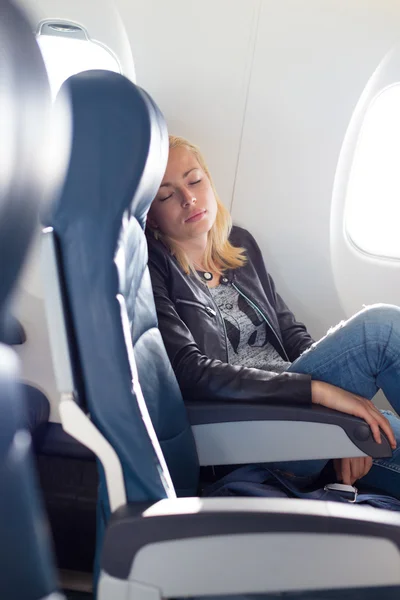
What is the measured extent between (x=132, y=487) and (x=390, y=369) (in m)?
0.86

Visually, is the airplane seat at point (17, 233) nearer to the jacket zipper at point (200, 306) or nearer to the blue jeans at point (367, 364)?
the blue jeans at point (367, 364)

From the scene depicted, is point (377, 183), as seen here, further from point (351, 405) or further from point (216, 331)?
point (351, 405)

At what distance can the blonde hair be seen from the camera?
204 cm

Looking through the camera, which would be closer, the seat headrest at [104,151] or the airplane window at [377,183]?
the seat headrest at [104,151]

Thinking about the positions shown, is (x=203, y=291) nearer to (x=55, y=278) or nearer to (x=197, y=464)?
(x=197, y=464)

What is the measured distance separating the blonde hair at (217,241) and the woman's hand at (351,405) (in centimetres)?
65

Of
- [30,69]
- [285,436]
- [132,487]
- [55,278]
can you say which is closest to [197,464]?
[285,436]

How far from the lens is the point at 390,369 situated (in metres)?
1.60

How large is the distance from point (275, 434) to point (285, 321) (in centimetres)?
76

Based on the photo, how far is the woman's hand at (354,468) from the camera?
1594mm

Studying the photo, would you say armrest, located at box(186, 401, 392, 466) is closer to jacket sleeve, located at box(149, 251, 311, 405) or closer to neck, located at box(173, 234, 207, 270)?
jacket sleeve, located at box(149, 251, 311, 405)

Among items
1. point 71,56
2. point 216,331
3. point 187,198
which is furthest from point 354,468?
point 71,56

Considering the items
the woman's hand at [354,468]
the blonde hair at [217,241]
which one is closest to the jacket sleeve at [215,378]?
the woman's hand at [354,468]

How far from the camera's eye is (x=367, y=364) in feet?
5.22
